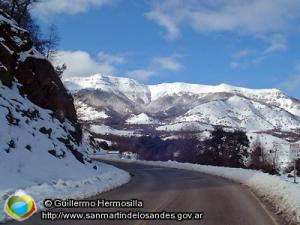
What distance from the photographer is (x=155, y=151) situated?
13875cm

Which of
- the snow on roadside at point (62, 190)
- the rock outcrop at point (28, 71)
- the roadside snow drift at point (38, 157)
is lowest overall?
the snow on roadside at point (62, 190)

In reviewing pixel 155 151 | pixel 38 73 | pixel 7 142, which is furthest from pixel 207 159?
pixel 7 142

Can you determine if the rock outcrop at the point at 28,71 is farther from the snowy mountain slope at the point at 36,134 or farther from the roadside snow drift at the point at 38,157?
the roadside snow drift at the point at 38,157

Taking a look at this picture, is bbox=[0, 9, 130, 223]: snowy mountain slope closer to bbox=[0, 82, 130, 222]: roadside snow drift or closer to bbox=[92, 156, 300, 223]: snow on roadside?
bbox=[0, 82, 130, 222]: roadside snow drift

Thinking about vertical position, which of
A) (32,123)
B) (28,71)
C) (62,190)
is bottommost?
(62,190)

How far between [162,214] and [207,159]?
77999mm

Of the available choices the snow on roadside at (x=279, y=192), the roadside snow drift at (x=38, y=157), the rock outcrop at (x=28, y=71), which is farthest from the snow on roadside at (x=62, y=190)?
the rock outcrop at (x=28, y=71)

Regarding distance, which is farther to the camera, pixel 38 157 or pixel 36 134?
pixel 36 134

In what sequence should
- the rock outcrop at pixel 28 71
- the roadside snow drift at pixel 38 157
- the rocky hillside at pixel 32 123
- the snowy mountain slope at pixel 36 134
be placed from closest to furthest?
the roadside snow drift at pixel 38 157 → the snowy mountain slope at pixel 36 134 → the rocky hillside at pixel 32 123 → the rock outcrop at pixel 28 71

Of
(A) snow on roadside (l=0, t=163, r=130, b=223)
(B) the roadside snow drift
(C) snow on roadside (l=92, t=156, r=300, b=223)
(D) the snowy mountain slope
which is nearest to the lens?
(C) snow on roadside (l=92, t=156, r=300, b=223)

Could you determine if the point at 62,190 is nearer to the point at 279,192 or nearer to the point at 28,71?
the point at 279,192

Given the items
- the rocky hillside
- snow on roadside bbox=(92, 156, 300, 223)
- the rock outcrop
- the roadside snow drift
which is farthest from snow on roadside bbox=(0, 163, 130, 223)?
the rock outcrop

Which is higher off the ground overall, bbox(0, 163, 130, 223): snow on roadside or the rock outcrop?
the rock outcrop

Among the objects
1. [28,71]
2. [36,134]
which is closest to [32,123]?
[36,134]
